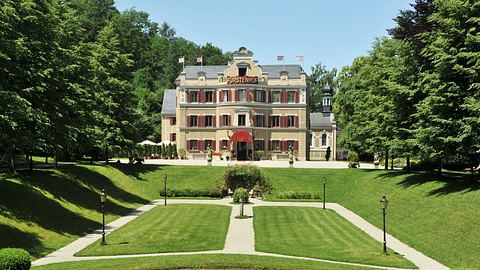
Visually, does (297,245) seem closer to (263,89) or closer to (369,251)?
(369,251)

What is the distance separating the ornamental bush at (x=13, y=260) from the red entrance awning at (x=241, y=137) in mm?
52109

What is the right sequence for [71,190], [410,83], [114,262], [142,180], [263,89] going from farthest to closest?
[263,89], [142,180], [410,83], [71,190], [114,262]

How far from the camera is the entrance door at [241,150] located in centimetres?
6788

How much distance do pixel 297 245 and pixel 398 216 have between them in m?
10.4

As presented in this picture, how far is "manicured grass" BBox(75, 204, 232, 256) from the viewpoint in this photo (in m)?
23.1

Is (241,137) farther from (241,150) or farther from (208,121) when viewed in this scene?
(208,121)

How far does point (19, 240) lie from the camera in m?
23.0

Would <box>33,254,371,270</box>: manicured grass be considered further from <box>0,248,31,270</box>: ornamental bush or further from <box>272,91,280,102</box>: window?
<box>272,91,280,102</box>: window

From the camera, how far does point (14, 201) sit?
26781 millimetres

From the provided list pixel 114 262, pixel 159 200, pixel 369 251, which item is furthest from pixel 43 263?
pixel 159 200

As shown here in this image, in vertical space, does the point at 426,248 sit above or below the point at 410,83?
below

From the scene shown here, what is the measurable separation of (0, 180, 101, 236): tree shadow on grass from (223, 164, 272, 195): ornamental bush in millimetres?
19484

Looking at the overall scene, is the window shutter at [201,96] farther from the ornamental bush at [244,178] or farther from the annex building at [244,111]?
the ornamental bush at [244,178]

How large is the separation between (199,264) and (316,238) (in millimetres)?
9140
